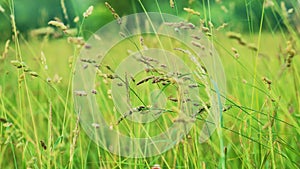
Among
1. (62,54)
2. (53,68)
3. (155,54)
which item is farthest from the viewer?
(62,54)

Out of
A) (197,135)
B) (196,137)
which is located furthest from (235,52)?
(197,135)

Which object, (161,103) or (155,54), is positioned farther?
(155,54)

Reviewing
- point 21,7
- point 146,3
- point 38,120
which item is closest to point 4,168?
point 38,120

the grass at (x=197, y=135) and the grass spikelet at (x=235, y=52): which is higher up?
the grass spikelet at (x=235, y=52)

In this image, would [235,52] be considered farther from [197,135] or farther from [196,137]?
[197,135]

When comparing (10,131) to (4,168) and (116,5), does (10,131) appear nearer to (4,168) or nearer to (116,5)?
(4,168)

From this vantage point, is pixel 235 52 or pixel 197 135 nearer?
pixel 235 52

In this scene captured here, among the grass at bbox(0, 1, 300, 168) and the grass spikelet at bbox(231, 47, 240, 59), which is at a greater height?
the grass spikelet at bbox(231, 47, 240, 59)

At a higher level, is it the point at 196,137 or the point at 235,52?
the point at 235,52

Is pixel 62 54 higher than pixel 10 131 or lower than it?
higher

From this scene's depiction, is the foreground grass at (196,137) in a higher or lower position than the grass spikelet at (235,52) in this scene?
lower

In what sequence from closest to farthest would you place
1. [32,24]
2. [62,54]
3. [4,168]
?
[4,168], [62,54], [32,24]
